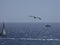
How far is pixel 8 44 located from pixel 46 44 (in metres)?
2.10

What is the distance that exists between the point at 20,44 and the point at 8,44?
65 cm

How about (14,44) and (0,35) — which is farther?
(0,35)

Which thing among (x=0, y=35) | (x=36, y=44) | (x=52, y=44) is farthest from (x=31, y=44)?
(x=0, y=35)

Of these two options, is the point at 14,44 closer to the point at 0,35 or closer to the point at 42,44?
the point at 42,44

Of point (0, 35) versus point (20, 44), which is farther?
point (0, 35)

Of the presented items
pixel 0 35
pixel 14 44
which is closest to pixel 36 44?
pixel 14 44

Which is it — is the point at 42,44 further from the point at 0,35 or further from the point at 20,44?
the point at 0,35

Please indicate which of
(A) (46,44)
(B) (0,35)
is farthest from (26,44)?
(B) (0,35)

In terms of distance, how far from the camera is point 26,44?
39.1 ft

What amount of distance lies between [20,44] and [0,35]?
278cm

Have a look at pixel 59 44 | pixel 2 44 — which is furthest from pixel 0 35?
pixel 59 44

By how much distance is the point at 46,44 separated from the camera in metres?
11.9

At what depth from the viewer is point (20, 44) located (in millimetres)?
11750

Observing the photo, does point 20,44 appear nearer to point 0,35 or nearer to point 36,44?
point 36,44
